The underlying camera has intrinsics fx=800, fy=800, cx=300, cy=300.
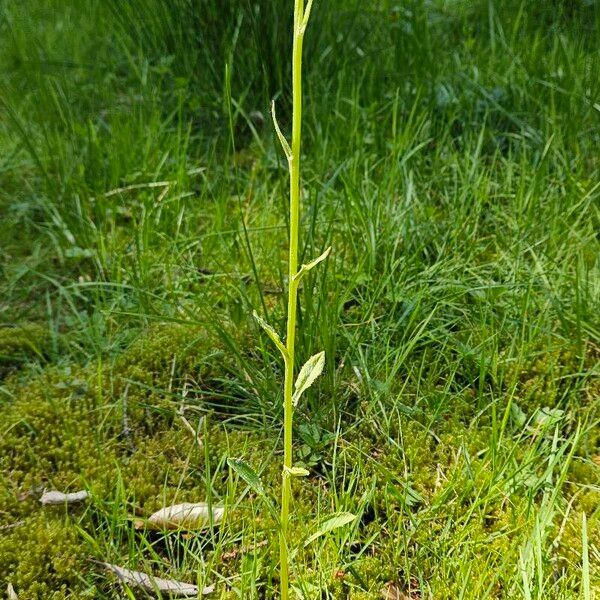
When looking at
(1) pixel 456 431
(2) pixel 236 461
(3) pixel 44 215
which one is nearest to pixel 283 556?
(2) pixel 236 461

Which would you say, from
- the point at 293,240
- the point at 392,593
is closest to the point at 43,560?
the point at 392,593

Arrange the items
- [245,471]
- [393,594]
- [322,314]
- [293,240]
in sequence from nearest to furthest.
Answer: [293,240], [245,471], [393,594], [322,314]

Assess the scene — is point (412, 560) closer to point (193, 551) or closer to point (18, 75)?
point (193, 551)

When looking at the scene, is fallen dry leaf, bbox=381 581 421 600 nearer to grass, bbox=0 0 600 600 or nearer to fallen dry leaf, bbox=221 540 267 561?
grass, bbox=0 0 600 600

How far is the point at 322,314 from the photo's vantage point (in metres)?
1.78

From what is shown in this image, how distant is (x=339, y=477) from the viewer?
1.71 meters

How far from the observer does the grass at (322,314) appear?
1548 millimetres

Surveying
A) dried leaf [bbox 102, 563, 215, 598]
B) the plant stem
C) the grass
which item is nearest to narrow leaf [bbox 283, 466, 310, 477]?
the plant stem

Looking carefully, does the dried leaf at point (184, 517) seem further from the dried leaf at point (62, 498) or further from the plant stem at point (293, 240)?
the plant stem at point (293, 240)

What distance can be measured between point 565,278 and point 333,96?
1.20 m

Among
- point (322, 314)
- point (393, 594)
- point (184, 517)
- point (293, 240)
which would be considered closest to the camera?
point (293, 240)

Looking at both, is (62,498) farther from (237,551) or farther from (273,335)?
(273,335)

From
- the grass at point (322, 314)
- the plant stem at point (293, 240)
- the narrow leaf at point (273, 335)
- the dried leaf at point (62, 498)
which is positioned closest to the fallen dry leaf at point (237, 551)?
the grass at point (322, 314)

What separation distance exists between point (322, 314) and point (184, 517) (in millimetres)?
523
